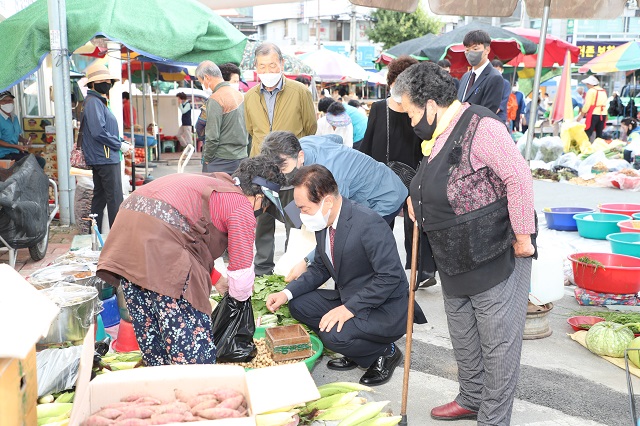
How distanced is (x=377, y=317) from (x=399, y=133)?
2.03 m

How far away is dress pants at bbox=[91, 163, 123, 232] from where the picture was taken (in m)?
7.29

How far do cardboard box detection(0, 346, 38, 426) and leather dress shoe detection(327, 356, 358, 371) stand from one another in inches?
92.2

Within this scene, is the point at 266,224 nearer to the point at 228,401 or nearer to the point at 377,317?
the point at 377,317

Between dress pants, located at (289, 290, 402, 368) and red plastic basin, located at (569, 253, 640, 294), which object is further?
red plastic basin, located at (569, 253, 640, 294)

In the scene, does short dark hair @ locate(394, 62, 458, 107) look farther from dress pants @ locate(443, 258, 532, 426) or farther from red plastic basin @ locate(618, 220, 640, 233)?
red plastic basin @ locate(618, 220, 640, 233)

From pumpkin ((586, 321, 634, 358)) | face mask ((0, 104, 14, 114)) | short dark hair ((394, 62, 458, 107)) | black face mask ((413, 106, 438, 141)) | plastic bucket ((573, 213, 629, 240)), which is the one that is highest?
short dark hair ((394, 62, 458, 107))

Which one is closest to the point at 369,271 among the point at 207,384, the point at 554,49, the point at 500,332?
the point at 500,332

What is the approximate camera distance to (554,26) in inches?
1459

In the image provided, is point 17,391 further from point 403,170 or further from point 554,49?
point 554,49

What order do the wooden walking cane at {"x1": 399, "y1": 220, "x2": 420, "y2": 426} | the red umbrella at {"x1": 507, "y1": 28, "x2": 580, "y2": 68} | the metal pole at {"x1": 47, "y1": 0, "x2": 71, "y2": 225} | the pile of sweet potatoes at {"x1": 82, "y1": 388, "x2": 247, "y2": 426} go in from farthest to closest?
the red umbrella at {"x1": 507, "y1": 28, "x2": 580, "y2": 68}, the metal pole at {"x1": 47, "y1": 0, "x2": 71, "y2": 225}, the wooden walking cane at {"x1": 399, "y1": 220, "x2": 420, "y2": 426}, the pile of sweet potatoes at {"x1": 82, "y1": 388, "x2": 247, "y2": 426}

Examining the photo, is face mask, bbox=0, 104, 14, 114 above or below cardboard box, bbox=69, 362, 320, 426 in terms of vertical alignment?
above

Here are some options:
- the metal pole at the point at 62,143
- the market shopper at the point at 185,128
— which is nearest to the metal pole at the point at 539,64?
the metal pole at the point at 62,143

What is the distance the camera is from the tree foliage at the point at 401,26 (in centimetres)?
3912

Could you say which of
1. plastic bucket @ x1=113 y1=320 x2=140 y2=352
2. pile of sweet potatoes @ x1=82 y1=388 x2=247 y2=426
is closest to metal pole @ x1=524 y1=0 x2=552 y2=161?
plastic bucket @ x1=113 y1=320 x2=140 y2=352
